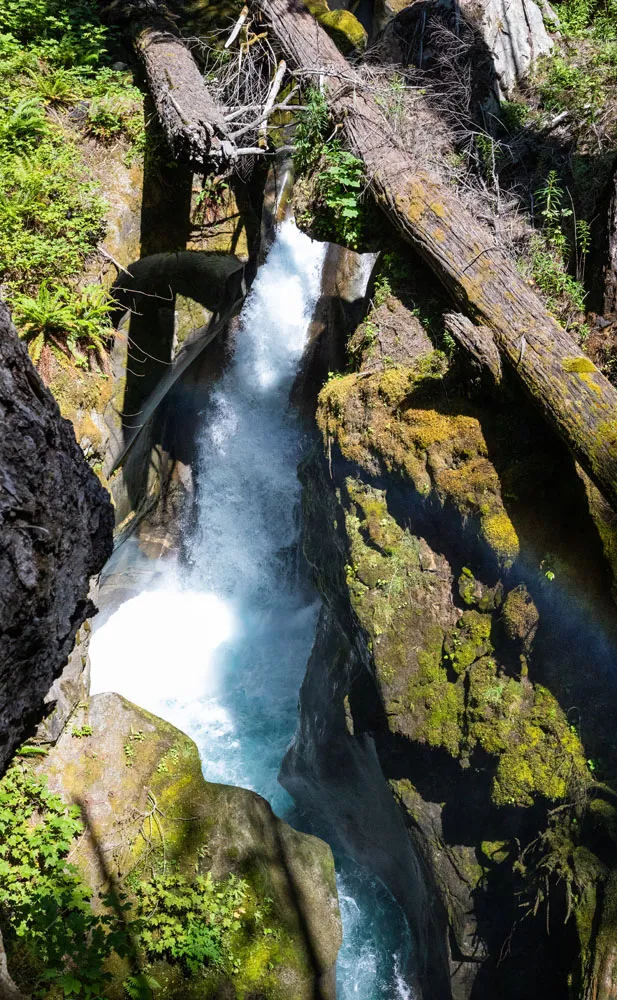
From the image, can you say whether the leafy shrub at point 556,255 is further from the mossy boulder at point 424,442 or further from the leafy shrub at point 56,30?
the leafy shrub at point 56,30

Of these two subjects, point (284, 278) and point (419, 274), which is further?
point (284, 278)

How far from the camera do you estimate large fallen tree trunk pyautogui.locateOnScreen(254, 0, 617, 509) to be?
5.07m

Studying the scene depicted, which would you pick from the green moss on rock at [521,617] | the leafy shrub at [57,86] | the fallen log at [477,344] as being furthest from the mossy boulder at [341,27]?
the green moss on rock at [521,617]

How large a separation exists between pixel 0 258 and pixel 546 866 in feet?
24.4

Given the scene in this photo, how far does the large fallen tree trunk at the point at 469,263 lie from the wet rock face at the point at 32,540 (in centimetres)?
375

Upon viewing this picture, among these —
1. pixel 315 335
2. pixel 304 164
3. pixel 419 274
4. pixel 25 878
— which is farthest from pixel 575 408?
pixel 315 335

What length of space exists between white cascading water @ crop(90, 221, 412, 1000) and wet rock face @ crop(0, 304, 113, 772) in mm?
7633

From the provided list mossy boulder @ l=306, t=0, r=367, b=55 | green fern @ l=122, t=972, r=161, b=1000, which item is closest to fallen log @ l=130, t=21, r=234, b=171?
mossy boulder @ l=306, t=0, r=367, b=55

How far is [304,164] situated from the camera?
7672 mm

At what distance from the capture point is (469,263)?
20.4ft

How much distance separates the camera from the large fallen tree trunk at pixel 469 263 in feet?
16.6

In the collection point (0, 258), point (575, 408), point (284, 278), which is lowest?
point (575, 408)

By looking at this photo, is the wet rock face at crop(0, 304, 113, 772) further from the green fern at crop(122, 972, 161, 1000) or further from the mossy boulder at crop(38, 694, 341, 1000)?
the mossy boulder at crop(38, 694, 341, 1000)

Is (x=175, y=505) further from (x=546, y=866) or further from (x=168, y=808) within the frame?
(x=546, y=866)
